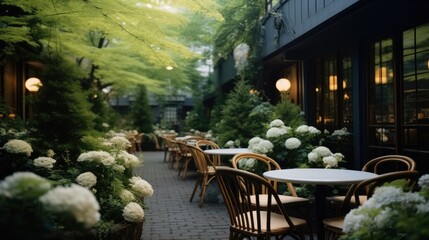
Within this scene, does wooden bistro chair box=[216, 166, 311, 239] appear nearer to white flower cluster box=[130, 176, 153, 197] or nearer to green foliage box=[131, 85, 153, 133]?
white flower cluster box=[130, 176, 153, 197]

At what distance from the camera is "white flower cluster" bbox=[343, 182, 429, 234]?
1985 millimetres

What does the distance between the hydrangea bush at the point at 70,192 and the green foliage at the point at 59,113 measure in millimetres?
366

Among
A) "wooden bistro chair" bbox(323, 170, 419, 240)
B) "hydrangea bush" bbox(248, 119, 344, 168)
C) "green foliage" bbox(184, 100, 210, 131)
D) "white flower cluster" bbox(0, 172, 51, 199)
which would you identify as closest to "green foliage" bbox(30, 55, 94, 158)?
"hydrangea bush" bbox(248, 119, 344, 168)

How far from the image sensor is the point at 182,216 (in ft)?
20.1

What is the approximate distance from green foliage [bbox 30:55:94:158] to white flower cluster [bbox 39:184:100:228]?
3.71 meters

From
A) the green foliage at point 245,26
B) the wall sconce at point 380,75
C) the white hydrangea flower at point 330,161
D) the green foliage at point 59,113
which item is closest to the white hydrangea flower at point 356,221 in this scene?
the white hydrangea flower at point 330,161

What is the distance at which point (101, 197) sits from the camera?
156 inches

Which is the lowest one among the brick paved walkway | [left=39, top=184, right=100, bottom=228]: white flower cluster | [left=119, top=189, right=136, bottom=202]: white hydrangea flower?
the brick paved walkway

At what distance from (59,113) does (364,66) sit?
5390mm

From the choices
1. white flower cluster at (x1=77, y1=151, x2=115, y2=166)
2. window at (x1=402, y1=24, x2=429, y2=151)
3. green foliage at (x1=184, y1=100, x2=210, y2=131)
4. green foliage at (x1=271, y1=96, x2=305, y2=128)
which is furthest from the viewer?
green foliage at (x1=184, y1=100, x2=210, y2=131)

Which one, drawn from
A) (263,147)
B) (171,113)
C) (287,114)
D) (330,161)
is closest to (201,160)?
(263,147)

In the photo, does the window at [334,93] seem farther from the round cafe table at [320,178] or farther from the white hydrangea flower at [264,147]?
the round cafe table at [320,178]

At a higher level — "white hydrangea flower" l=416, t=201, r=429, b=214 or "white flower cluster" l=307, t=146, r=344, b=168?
"white hydrangea flower" l=416, t=201, r=429, b=214

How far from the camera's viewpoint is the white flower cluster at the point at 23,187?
1456 millimetres
